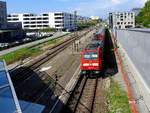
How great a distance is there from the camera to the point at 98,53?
99.7 ft

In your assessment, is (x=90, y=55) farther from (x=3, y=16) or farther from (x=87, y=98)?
(x=3, y=16)

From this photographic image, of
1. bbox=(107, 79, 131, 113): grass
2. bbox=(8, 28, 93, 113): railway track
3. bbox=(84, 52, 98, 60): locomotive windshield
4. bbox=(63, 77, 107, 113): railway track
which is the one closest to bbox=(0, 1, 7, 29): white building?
bbox=(8, 28, 93, 113): railway track

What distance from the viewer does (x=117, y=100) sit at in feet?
71.0

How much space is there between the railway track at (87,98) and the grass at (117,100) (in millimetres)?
458

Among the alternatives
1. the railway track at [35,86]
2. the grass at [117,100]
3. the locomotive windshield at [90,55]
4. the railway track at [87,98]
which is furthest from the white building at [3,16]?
the grass at [117,100]

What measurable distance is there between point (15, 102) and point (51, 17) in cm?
18945

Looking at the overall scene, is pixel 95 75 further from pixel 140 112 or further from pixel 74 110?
pixel 140 112

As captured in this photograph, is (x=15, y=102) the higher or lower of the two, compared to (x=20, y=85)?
higher

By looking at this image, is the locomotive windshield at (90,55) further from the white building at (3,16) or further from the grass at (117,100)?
the white building at (3,16)

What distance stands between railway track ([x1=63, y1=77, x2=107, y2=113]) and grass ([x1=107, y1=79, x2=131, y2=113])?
0.46 meters

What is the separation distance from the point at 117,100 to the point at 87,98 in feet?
8.57

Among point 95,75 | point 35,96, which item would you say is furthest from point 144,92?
point 95,75

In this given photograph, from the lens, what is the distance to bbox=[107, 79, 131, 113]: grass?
19.6 m

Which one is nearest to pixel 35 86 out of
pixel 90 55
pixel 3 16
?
pixel 90 55
